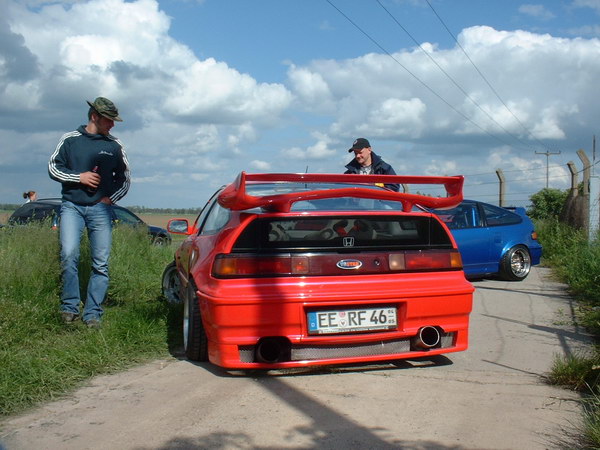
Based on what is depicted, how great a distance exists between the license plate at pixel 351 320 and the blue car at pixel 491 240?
509cm

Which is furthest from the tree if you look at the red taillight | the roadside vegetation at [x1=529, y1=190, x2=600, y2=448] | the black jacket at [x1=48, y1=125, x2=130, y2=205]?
the red taillight

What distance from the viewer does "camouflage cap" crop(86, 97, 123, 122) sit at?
545 centimetres

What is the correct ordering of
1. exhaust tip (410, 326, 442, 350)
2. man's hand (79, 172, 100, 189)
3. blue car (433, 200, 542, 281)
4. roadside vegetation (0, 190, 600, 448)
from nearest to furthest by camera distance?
roadside vegetation (0, 190, 600, 448), exhaust tip (410, 326, 442, 350), man's hand (79, 172, 100, 189), blue car (433, 200, 542, 281)

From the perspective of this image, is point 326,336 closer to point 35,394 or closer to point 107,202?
point 35,394

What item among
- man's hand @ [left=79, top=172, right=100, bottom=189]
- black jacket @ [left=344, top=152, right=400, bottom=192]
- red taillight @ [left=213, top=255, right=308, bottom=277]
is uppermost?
black jacket @ [left=344, top=152, right=400, bottom=192]

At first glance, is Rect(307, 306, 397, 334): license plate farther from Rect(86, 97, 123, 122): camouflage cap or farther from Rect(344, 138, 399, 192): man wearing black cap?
Rect(344, 138, 399, 192): man wearing black cap

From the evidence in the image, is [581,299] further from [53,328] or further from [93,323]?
[53,328]

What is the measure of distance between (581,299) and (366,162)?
3.08 meters

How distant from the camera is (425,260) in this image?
4.30 metres

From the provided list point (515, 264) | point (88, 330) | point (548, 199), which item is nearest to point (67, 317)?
point (88, 330)

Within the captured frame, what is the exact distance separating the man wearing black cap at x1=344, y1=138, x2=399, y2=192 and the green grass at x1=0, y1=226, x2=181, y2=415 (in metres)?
2.66

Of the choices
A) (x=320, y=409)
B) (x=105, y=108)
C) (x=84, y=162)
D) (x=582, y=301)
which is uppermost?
(x=105, y=108)

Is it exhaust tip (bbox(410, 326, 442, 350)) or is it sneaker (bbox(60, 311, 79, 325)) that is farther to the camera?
sneaker (bbox(60, 311, 79, 325))

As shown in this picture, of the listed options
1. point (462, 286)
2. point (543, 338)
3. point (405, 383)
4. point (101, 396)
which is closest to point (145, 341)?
point (101, 396)
